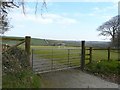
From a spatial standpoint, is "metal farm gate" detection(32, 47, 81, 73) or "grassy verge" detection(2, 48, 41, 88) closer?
"grassy verge" detection(2, 48, 41, 88)

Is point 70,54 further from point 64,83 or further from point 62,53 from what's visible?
point 64,83

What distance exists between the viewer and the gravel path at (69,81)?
33.5 feet

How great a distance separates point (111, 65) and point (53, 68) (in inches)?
169

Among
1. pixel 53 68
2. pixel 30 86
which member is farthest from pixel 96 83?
pixel 30 86

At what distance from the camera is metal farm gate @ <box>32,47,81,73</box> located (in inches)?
479

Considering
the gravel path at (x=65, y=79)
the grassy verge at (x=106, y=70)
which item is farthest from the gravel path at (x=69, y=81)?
the grassy verge at (x=106, y=70)

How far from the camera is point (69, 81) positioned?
1098cm

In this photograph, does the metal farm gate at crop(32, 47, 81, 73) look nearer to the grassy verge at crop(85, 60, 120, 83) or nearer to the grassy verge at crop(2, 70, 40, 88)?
the grassy verge at crop(85, 60, 120, 83)

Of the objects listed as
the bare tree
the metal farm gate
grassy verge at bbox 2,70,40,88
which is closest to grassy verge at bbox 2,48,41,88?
grassy verge at bbox 2,70,40,88

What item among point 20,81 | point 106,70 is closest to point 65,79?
point 20,81

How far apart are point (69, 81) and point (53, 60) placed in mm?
2494

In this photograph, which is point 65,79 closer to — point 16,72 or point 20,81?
point 16,72

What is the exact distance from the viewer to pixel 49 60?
13453 mm

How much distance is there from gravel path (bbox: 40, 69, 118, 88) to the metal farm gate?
1.52ft
